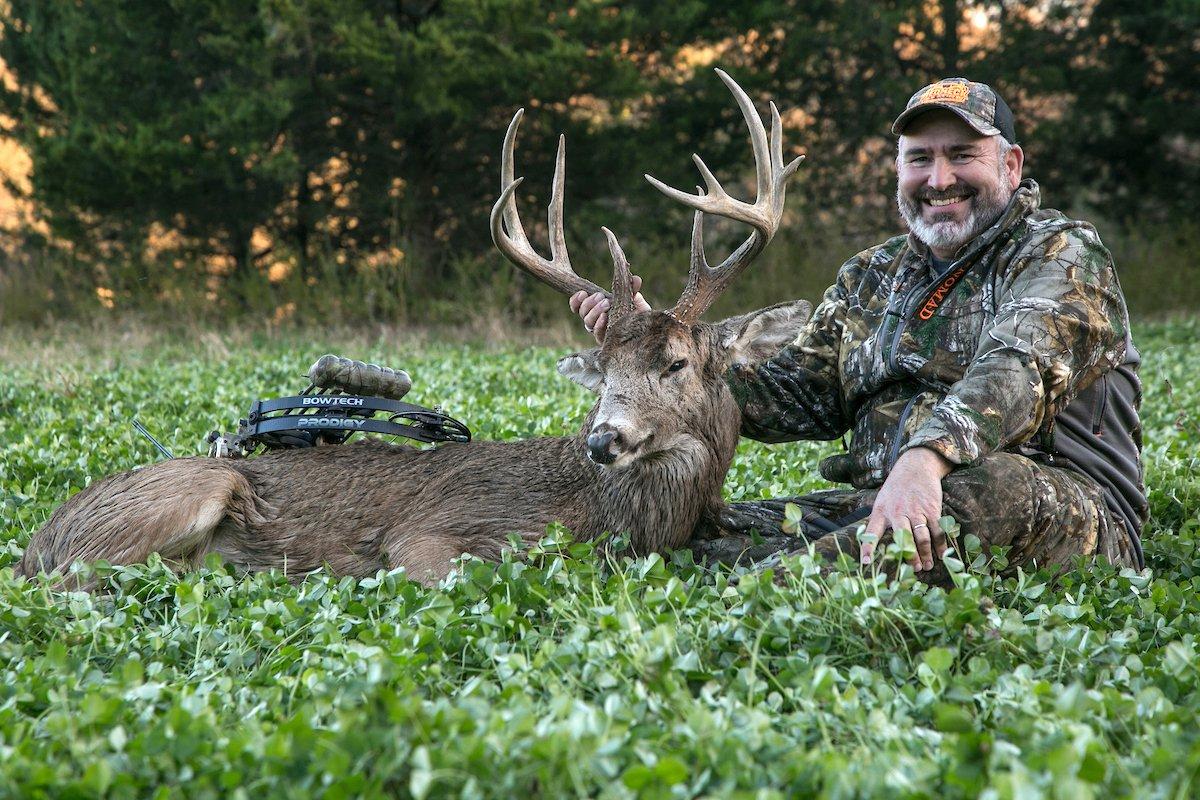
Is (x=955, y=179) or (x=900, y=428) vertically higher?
(x=955, y=179)

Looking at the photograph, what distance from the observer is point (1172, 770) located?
2389 mm

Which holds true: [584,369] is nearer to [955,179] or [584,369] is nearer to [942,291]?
[942,291]

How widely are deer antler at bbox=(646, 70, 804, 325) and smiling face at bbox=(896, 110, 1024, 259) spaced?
467mm

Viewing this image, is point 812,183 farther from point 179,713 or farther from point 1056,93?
point 179,713

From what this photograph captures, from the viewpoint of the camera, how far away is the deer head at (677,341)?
443 cm

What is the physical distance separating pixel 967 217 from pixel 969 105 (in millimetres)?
392

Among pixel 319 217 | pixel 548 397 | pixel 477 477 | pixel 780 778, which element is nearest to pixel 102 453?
pixel 477 477

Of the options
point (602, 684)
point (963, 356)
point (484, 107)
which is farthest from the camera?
point (484, 107)

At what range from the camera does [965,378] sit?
3.86 m

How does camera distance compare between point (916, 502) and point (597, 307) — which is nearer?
point (916, 502)

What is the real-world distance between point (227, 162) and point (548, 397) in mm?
8758

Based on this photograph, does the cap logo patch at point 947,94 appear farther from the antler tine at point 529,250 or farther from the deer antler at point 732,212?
the antler tine at point 529,250

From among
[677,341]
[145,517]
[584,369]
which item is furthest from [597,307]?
[145,517]

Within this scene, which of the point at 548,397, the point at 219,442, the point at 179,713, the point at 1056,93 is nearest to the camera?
the point at 179,713
